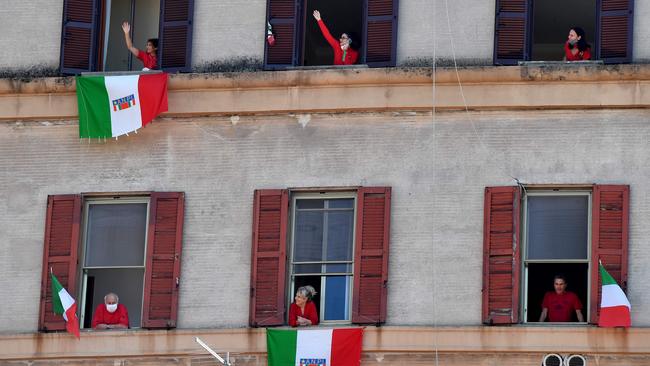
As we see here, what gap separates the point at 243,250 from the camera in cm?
4319

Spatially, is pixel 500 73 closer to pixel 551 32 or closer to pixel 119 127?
pixel 551 32

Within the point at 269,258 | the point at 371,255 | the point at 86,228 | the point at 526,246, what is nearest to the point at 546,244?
the point at 526,246

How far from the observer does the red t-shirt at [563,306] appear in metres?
Answer: 42.1

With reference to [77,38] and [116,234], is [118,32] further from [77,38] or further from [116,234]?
[116,234]

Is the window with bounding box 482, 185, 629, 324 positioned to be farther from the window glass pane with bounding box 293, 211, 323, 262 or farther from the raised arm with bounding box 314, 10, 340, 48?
the raised arm with bounding box 314, 10, 340, 48

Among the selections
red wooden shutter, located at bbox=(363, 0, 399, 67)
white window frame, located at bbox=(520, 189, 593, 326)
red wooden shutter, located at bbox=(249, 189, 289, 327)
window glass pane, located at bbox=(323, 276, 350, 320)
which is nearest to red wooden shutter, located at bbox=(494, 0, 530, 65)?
red wooden shutter, located at bbox=(363, 0, 399, 67)

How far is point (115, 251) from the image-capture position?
4400cm

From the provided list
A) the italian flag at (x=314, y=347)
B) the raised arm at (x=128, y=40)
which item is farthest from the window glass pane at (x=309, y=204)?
the raised arm at (x=128, y=40)

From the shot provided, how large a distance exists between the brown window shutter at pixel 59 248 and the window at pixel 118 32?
2243 millimetres

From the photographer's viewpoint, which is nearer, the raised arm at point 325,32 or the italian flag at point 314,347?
the italian flag at point 314,347

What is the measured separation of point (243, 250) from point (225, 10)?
13.0ft

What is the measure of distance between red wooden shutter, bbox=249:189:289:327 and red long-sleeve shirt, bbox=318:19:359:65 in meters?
2.34

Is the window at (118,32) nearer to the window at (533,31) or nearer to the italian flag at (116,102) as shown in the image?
the italian flag at (116,102)

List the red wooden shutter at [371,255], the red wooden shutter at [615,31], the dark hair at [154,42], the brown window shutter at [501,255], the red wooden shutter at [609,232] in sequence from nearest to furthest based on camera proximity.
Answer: the red wooden shutter at [609,232]
the brown window shutter at [501,255]
the red wooden shutter at [371,255]
the red wooden shutter at [615,31]
the dark hair at [154,42]
